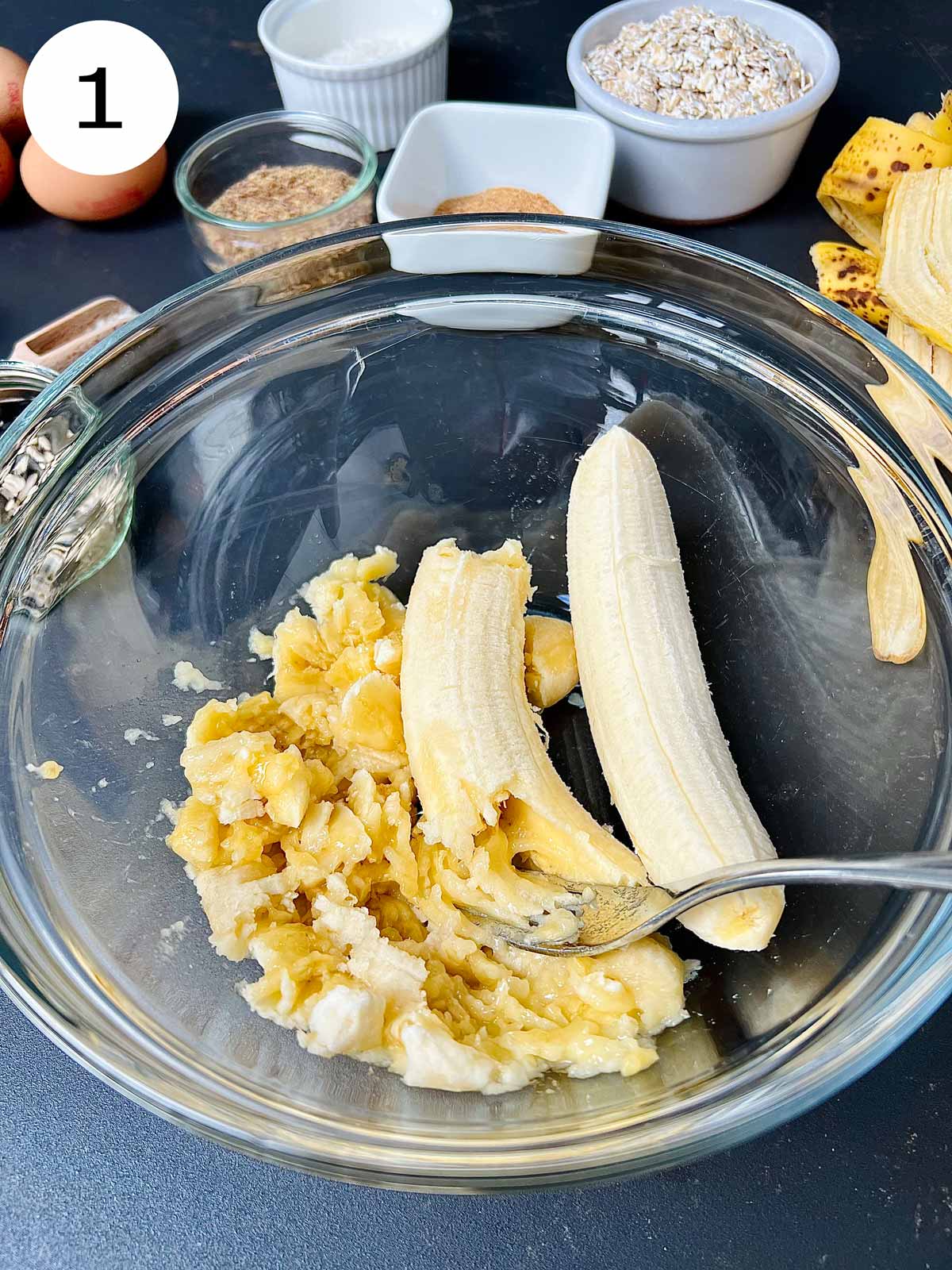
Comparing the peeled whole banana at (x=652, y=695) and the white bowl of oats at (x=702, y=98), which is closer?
the peeled whole banana at (x=652, y=695)

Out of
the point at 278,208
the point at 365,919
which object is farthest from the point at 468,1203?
the point at 278,208

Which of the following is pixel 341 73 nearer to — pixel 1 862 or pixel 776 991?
pixel 1 862

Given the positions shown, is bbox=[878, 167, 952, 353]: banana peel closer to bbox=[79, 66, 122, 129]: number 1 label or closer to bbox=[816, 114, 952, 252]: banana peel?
bbox=[816, 114, 952, 252]: banana peel

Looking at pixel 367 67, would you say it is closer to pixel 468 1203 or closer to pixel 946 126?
pixel 946 126

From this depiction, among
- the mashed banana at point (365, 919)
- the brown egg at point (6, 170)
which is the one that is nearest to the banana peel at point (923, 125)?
the mashed banana at point (365, 919)

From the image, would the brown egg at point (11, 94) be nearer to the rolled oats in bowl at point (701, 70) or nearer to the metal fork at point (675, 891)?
the rolled oats in bowl at point (701, 70)

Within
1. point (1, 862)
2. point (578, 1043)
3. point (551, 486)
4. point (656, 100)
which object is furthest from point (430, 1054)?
point (656, 100)
